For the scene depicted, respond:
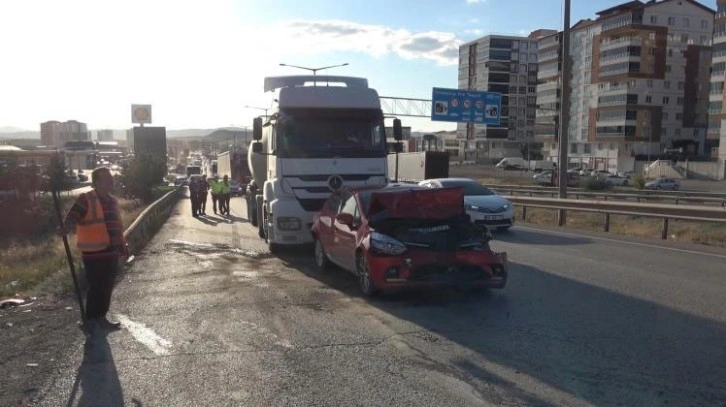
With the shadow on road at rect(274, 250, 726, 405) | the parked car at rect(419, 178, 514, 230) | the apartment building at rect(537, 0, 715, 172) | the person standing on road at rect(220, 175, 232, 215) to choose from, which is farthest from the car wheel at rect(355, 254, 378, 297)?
the apartment building at rect(537, 0, 715, 172)

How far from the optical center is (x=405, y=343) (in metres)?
6.57

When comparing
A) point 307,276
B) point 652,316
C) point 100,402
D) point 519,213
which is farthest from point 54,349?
point 519,213

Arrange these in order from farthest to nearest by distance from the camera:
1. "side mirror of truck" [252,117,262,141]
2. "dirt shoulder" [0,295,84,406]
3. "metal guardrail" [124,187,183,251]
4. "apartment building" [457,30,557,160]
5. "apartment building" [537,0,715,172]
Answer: "apartment building" [457,30,557,160] < "apartment building" [537,0,715,172] < "metal guardrail" [124,187,183,251] < "side mirror of truck" [252,117,262,141] < "dirt shoulder" [0,295,84,406]

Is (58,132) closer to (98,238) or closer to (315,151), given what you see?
(315,151)

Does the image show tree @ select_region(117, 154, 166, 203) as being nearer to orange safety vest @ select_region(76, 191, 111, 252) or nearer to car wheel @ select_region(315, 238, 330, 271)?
car wheel @ select_region(315, 238, 330, 271)

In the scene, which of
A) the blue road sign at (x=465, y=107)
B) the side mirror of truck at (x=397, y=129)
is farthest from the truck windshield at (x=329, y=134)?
the blue road sign at (x=465, y=107)

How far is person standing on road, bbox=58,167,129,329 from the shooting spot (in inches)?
286

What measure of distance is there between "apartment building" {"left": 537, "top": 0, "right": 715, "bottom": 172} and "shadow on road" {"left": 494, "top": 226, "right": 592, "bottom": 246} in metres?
85.5

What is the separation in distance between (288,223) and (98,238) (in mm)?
5406

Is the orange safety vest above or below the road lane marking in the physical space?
above

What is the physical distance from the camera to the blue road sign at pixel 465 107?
37844 millimetres

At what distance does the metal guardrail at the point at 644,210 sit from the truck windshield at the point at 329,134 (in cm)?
Result: 884

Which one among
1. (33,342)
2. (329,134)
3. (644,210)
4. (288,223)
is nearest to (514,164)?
(644,210)

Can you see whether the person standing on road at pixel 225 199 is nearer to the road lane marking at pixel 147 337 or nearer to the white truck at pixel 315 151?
the white truck at pixel 315 151
